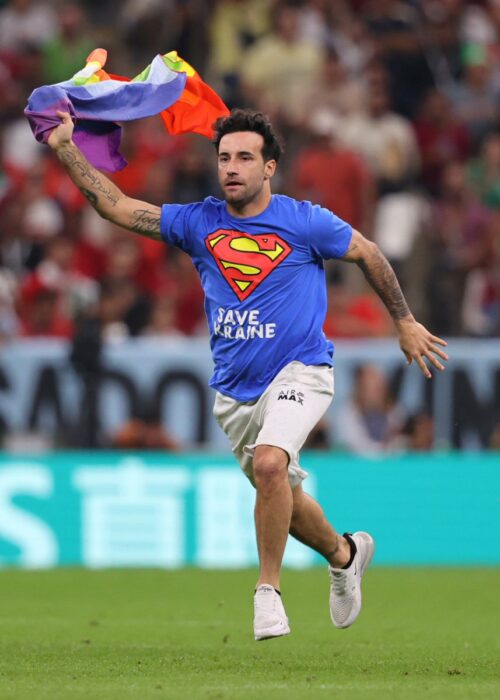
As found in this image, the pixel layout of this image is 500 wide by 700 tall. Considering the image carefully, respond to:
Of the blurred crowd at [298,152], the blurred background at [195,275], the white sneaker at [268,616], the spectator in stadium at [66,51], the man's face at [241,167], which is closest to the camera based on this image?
the white sneaker at [268,616]

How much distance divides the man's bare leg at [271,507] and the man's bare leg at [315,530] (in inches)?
19.1

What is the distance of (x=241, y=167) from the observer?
8.29 m

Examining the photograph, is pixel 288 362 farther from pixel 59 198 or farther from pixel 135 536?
pixel 59 198

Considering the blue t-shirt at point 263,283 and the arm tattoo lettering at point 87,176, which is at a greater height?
the arm tattoo lettering at point 87,176

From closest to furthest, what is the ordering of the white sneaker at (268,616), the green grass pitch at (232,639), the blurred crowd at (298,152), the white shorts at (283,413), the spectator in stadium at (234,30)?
the green grass pitch at (232,639), the white sneaker at (268,616), the white shorts at (283,413), the blurred crowd at (298,152), the spectator in stadium at (234,30)

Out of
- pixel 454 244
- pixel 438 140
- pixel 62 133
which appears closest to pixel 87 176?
pixel 62 133

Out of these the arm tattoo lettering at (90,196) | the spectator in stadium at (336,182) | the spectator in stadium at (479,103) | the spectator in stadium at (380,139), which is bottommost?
the arm tattoo lettering at (90,196)

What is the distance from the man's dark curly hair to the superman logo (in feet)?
1.37

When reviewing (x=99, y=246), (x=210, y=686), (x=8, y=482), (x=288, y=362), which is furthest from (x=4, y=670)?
(x=99, y=246)

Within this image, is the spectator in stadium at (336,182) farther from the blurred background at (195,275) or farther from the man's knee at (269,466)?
the man's knee at (269,466)

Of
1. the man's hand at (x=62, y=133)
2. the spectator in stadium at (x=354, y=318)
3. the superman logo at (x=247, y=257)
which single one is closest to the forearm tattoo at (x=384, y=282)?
the superman logo at (x=247, y=257)

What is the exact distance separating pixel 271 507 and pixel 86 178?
192cm

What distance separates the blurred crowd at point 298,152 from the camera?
16141 millimetres

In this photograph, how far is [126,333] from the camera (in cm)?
1573
